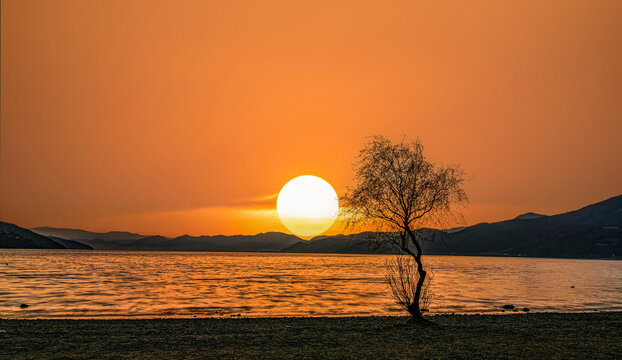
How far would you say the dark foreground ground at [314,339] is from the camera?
21.7m

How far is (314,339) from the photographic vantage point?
25.6m

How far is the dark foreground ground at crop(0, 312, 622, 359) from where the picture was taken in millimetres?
21672

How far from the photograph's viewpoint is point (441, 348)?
22.7 metres

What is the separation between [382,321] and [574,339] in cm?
1162

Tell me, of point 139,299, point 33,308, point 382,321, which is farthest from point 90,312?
point 382,321

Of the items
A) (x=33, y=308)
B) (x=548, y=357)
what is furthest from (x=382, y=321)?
(x=33, y=308)

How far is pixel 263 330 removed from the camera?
1144 inches

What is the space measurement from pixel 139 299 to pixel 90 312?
12.9 metres

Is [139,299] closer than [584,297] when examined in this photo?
Yes

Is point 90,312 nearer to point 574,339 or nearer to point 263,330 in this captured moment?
point 263,330

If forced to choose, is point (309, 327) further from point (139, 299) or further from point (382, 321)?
point (139, 299)

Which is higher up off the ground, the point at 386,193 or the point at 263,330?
the point at 386,193

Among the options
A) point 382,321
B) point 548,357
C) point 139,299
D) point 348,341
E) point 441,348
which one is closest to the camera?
point 548,357

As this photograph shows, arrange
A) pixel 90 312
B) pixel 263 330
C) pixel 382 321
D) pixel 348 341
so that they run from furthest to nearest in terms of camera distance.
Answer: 1. pixel 90 312
2. pixel 382 321
3. pixel 263 330
4. pixel 348 341
